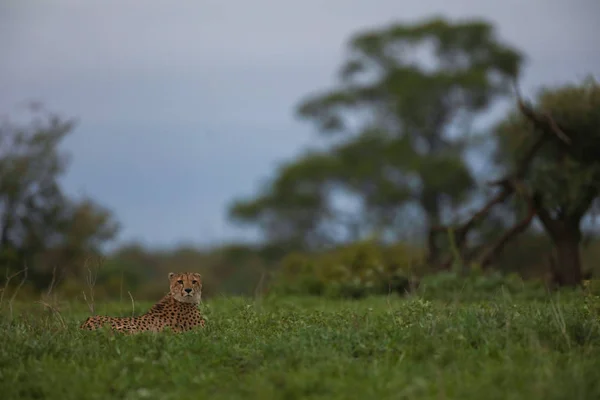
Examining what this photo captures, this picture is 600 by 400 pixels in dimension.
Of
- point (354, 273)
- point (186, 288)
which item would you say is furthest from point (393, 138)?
point (186, 288)

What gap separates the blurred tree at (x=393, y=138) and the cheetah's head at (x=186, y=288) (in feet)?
59.1

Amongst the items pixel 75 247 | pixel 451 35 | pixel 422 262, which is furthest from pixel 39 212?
pixel 451 35

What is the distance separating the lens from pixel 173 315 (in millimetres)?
7984

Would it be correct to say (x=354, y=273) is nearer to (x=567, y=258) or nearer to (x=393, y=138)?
(x=567, y=258)

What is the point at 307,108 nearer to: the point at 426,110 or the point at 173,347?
the point at 426,110

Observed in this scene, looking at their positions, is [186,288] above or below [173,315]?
above

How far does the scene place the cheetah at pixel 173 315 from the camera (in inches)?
304

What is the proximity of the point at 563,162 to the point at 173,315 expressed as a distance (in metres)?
8.37

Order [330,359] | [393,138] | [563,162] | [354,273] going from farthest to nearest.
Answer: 1. [393,138]
2. [354,273]
3. [563,162]
4. [330,359]

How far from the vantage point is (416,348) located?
655cm

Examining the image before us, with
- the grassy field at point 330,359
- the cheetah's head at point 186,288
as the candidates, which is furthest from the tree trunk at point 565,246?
the cheetah's head at point 186,288

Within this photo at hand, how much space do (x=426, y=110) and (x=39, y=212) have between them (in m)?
13.5

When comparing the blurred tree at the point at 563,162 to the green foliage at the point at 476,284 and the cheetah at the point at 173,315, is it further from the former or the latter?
the cheetah at the point at 173,315

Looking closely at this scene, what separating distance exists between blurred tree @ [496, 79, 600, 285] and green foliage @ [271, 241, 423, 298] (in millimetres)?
2477
